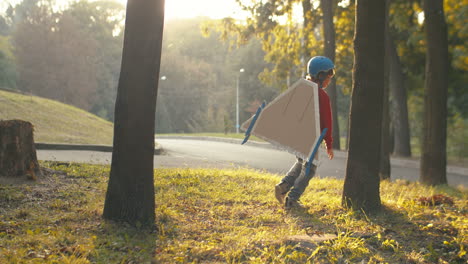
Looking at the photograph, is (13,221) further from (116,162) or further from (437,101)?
(437,101)

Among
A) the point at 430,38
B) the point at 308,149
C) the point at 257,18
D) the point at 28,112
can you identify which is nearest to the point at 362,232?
the point at 308,149

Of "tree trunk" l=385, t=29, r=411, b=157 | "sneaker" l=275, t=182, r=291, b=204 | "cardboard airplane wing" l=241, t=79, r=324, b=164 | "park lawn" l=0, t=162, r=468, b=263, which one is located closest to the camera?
"park lawn" l=0, t=162, r=468, b=263

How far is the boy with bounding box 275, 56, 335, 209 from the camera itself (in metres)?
5.33

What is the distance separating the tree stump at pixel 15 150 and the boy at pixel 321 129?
3.54 m

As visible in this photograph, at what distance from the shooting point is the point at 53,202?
5711 millimetres

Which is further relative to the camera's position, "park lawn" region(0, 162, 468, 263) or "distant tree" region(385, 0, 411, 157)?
"distant tree" region(385, 0, 411, 157)

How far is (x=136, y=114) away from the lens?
4895 mm

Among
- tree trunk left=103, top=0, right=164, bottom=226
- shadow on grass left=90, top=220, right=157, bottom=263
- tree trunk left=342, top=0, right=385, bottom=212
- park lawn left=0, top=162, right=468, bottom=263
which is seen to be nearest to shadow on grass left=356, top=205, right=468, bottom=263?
park lawn left=0, top=162, right=468, bottom=263

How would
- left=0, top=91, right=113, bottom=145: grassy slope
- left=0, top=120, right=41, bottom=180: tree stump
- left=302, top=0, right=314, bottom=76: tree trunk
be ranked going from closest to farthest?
1. left=0, top=120, right=41, bottom=180: tree stump
2. left=0, top=91, right=113, bottom=145: grassy slope
3. left=302, top=0, right=314, bottom=76: tree trunk

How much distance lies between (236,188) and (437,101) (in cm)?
490

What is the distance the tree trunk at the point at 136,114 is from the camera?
4871 mm

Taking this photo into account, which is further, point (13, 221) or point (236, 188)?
point (236, 188)

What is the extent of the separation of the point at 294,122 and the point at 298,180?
1187mm

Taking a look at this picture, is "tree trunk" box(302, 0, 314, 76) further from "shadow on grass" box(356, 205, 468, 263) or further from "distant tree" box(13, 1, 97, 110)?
"distant tree" box(13, 1, 97, 110)
